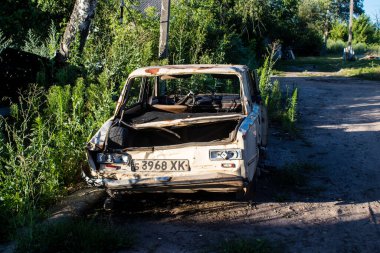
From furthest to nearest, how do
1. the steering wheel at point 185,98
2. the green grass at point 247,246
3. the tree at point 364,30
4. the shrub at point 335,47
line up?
the tree at point 364,30, the shrub at point 335,47, the steering wheel at point 185,98, the green grass at point 247,246

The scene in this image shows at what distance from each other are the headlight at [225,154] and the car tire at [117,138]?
1.18 m

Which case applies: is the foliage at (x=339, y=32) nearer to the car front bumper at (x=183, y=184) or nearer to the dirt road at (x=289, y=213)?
the dirt road at (x=289, y=213)

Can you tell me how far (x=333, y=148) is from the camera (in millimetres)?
9312

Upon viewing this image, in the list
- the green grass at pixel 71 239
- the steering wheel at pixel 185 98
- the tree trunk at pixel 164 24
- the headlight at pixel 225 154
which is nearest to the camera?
the green grass at pixel 71 239

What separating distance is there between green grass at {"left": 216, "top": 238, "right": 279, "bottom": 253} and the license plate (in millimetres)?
1052

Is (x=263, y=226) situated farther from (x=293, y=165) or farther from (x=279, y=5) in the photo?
(x=279, y=5)

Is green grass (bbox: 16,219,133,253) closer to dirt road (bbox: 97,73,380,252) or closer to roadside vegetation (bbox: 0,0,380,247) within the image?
roadside vegetation (bbox: 0,0,380,247)

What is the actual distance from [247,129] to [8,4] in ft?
50.9

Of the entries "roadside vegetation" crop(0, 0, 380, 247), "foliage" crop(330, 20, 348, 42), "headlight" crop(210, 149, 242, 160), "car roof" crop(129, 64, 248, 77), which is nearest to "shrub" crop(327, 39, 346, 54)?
"foliage" crop(330, 20, 348, 42)

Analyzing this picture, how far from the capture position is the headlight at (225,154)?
5.19 m

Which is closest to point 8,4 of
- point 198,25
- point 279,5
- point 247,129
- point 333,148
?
point 198,25

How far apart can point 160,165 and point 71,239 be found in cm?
133

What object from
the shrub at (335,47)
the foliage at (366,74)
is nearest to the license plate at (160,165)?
the foliage at (366,74)

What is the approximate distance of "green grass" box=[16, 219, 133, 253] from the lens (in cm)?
435
